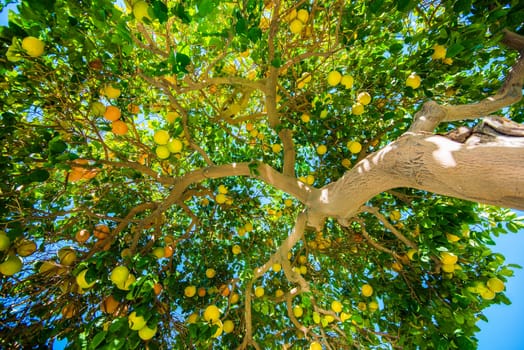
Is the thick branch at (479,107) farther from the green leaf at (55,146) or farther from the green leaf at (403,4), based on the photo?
the green leaf at (55,146)

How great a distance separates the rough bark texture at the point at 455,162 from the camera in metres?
1.05

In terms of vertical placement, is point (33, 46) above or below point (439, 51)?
above

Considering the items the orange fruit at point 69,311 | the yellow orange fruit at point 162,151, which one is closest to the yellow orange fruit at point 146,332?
the orange fruit at point 69,311

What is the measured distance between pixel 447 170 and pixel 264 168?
5.40 ft

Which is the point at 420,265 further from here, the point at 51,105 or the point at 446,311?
the point at 51,105

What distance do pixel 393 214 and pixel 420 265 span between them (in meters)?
0.63

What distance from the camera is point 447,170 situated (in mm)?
1219

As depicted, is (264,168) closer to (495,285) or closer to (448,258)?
(448,258)

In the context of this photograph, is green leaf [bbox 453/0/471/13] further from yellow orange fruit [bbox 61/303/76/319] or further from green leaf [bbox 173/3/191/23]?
yellow orange fruit [bbox 61/303/76/319]

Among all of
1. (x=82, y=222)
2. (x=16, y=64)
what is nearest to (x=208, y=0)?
(x=16, y=64)

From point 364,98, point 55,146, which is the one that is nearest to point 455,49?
point 364,98

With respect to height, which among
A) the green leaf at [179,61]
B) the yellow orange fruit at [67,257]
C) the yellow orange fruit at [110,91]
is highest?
the yellow orange fruit at [110,91]

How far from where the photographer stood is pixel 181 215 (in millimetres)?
4449

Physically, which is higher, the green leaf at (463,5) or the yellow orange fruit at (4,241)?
the green leaf at (463,5)
